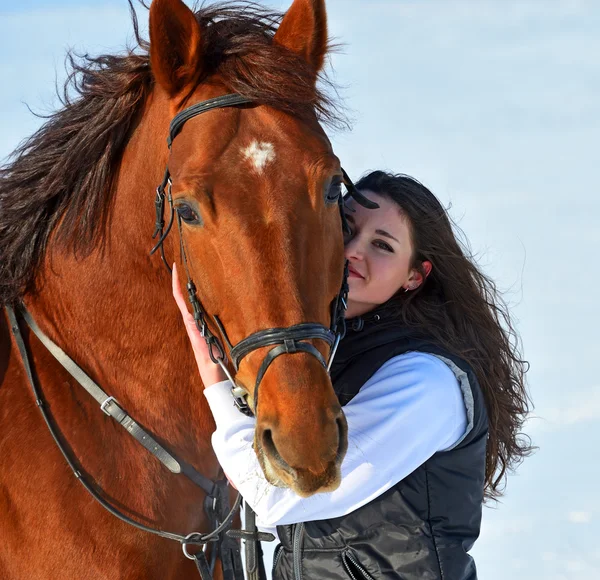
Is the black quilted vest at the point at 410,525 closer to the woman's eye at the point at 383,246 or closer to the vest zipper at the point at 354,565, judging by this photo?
the vest zipper at the point at 354,565

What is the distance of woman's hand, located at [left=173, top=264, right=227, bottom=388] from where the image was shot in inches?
113

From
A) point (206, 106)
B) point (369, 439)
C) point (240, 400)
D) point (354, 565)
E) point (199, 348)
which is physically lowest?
point (354, 565)

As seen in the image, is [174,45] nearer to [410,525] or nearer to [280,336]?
[280,336]

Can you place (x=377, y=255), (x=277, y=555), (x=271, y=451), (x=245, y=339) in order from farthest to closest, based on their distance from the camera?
(x=377, y=255), (x=277, y=555), (x=245, y=339), (x=271, y=451)

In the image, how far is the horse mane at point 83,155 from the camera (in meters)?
3.10

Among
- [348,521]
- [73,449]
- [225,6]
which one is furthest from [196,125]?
[348,521]

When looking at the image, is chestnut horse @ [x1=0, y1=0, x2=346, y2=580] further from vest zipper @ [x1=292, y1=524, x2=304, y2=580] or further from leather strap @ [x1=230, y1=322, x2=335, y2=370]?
vest zipper @ [x1=292, y1=524, x2=304, y2=580]

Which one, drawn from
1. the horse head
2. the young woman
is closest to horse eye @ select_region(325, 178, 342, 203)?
the horse head

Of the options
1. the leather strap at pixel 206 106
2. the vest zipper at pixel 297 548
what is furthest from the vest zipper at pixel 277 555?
the leather strap at pixel 206 106

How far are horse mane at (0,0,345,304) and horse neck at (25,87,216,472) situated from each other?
2.4 inches

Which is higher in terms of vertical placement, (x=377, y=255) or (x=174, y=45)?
(x=174, y=45)

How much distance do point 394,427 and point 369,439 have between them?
0.31 ft

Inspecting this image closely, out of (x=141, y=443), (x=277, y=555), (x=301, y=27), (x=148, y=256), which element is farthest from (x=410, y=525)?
(x=301, y=27)

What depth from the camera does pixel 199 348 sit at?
2.90 metres
